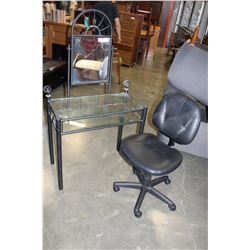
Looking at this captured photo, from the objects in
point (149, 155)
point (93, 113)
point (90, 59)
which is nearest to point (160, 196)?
point (149, 155)

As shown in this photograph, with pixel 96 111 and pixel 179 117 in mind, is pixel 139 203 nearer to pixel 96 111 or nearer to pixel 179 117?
pixel 179 117

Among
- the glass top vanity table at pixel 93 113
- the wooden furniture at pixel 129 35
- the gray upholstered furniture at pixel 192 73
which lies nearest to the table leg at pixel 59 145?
the glass top vanity table at pixel 93 113

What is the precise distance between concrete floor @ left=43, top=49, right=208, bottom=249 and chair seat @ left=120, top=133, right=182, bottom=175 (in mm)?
402

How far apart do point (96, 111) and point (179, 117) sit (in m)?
0.70

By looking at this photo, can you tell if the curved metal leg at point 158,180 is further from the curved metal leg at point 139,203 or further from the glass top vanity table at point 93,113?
the glass top vanity table at point 93,113

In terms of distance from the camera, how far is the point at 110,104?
78.3 inches

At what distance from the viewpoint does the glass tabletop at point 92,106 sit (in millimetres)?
1714

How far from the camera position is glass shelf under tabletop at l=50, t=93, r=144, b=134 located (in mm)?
1722

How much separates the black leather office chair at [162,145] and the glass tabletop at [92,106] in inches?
11.4

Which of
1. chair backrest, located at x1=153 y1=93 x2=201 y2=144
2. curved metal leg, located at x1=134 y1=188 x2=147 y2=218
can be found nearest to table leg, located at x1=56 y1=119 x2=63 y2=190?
curved metal leg, located at x1=134 y1=188 x2=147 y2=218

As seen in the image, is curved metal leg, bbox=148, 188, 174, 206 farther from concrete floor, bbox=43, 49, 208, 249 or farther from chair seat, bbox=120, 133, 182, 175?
chair seat, bbox=120, 133, 182, 175

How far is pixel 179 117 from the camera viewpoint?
4.97 ft

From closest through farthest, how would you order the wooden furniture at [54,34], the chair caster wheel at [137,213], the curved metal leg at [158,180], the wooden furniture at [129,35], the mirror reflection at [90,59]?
the chair caster wheel at [137,213] → the curved metal leg at [158,180] → the mirror reflection at [90,59] → the wooden furniture at [54,34] → the wooden furniture at [129,35]
